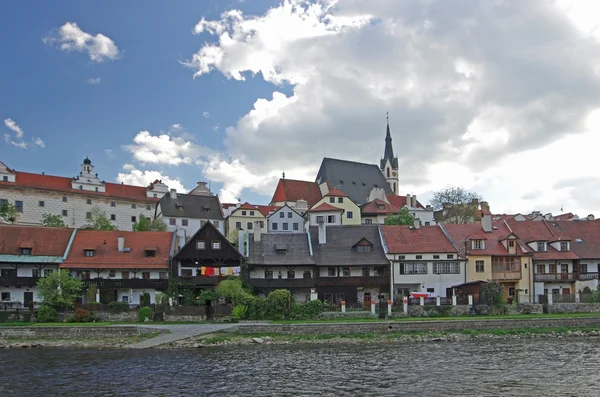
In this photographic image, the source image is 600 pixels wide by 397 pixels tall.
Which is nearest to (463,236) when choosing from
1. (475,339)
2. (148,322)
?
(475,339)

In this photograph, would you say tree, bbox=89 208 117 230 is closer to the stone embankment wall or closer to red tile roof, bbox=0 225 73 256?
red tile roof, bbox=0 225 73 256

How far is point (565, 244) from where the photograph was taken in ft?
193

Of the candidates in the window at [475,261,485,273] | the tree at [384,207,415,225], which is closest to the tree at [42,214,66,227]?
the tree at [384,207,415,225]

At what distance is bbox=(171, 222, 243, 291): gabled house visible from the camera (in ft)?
176

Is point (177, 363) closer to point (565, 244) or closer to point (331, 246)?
point (331, 246)

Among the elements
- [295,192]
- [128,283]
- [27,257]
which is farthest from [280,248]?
[295,192]

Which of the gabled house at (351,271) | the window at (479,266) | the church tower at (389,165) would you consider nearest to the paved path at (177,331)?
the gabled house at (351,271)

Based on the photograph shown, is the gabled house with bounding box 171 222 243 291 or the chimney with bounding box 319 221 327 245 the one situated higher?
the chimney with bounding box 319 221 327 245

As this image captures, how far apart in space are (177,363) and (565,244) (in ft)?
Answer: 142

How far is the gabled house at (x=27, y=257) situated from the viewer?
5122 centimetres

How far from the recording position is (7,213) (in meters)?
72.1

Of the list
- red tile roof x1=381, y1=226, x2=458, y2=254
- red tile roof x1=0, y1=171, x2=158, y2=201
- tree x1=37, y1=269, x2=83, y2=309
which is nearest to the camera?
tree x1=37, y1=269, x2=83, y2=309

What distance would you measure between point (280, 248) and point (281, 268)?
204cm

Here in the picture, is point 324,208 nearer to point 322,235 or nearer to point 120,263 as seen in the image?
point 322,235
